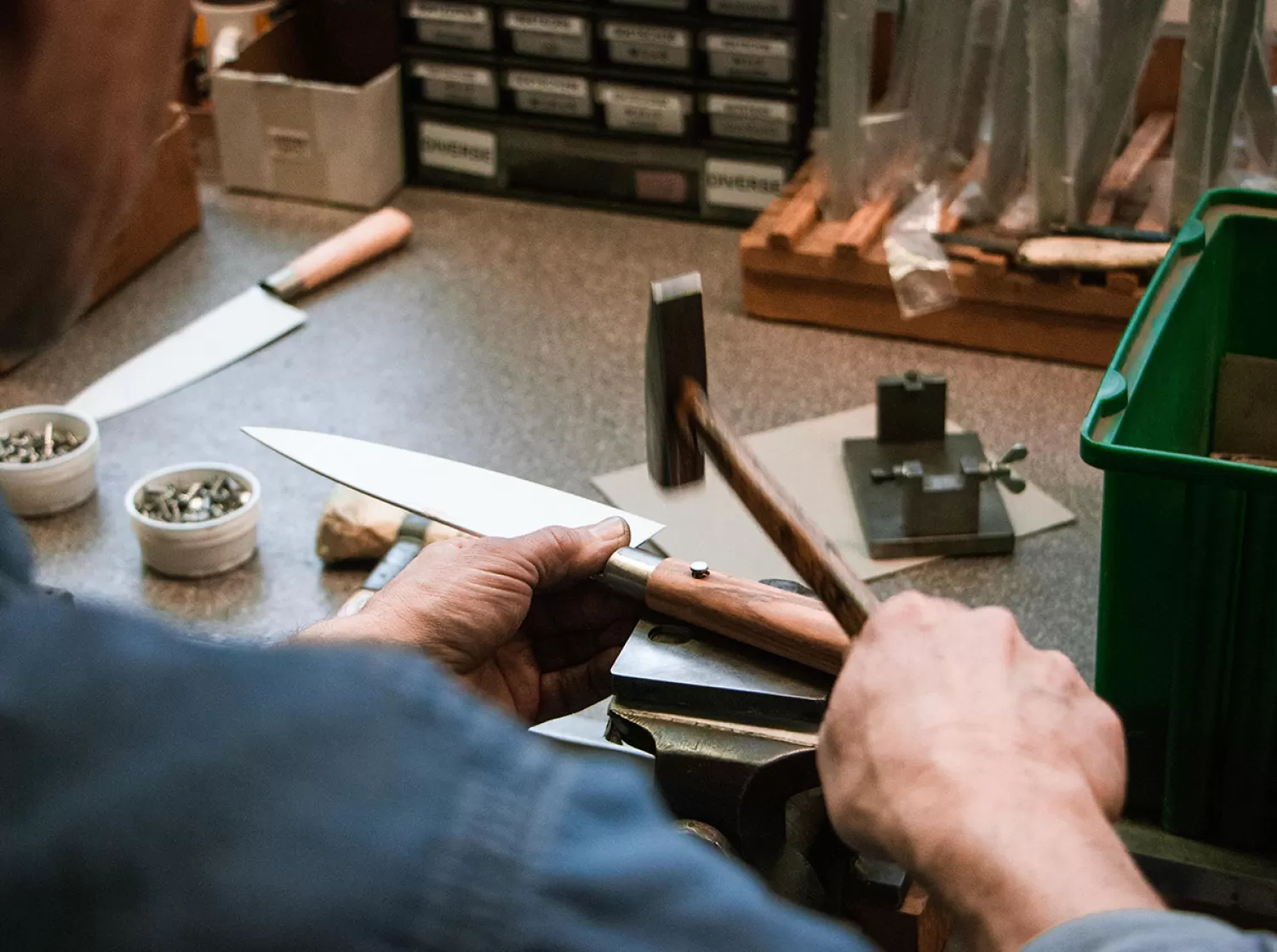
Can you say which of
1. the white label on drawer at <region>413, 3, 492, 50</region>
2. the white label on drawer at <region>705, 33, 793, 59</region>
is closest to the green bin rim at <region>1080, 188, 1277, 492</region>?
the white label on drawer at <region>705, 33, 793, 59</region>

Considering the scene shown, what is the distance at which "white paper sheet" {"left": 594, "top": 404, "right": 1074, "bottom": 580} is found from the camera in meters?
1.10

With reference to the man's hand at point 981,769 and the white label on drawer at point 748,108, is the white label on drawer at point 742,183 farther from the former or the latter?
the man's hand at point 981,769

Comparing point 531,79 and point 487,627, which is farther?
point 531,79

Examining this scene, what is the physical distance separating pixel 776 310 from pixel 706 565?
0.74 meters

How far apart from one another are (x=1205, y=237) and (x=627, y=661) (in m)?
0.54

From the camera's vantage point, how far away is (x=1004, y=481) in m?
1.08

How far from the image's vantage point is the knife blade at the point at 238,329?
1.33 metres

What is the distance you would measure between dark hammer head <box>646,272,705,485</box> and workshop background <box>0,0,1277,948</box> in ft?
0.59

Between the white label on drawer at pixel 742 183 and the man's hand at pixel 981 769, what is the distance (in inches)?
39.3

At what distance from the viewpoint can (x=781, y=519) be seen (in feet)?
2.35

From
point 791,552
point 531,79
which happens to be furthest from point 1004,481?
point 531,79

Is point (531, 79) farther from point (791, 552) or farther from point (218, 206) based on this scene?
point (791, 552)

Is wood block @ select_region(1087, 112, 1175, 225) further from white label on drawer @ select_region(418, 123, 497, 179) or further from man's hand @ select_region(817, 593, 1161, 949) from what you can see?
man's hand @ select_region(817, 593, 1161, 949)

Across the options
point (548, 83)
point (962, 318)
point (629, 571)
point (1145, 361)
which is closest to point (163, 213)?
point (548, 83)
